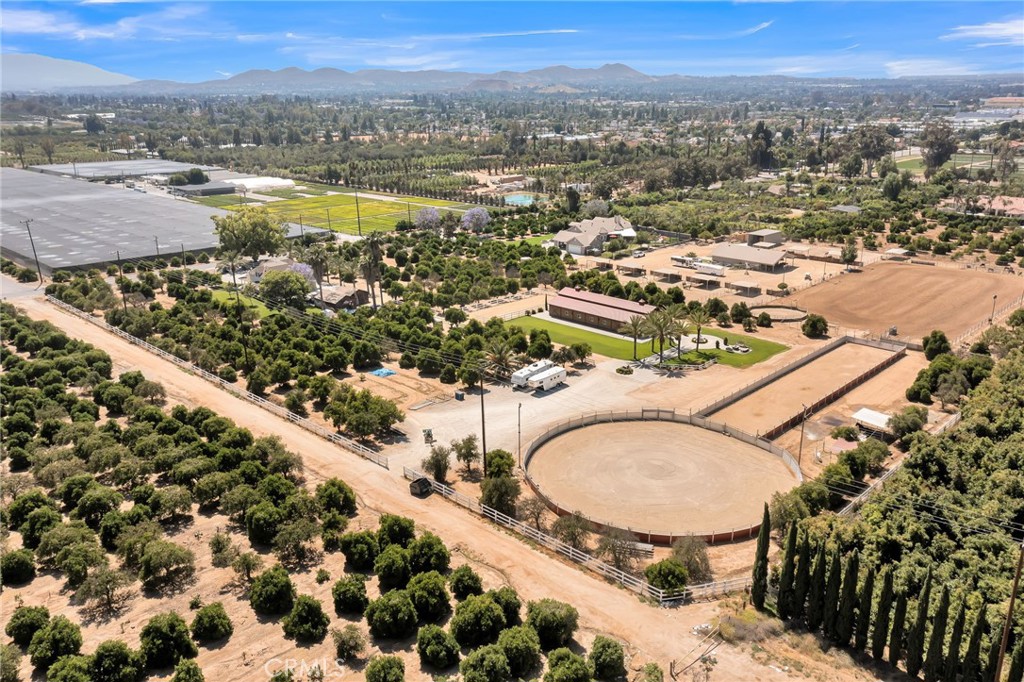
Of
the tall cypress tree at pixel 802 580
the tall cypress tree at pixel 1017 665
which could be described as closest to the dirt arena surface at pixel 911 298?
the tall cypress tree at pixel 802 580

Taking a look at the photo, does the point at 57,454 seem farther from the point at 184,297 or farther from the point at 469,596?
the point at 184,297

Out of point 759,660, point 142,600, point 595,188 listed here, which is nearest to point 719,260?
point 595,188

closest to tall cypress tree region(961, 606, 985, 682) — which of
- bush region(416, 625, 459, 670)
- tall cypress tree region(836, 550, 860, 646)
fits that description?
tall cypress tree region(836, 550, 860, 646)

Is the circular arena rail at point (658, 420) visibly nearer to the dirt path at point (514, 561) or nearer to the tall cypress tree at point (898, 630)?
the dirt path at point (514, 561)

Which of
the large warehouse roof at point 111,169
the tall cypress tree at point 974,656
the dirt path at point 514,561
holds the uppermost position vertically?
the large warehouse roof at point 111,169

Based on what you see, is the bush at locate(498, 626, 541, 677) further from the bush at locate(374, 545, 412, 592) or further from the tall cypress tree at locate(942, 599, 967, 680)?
the tall cypress tree at locate(942, 599, 967, 680)

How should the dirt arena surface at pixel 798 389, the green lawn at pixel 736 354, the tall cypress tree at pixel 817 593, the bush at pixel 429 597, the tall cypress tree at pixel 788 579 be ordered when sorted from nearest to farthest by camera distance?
the tall cypress tree at pixel 817 593 < the tall cypress tree at pixel 788 579 < the bush at pixel 429 597 < the dirt arena surface at pixel 798 389 < the green lawn at pixel 736 354
